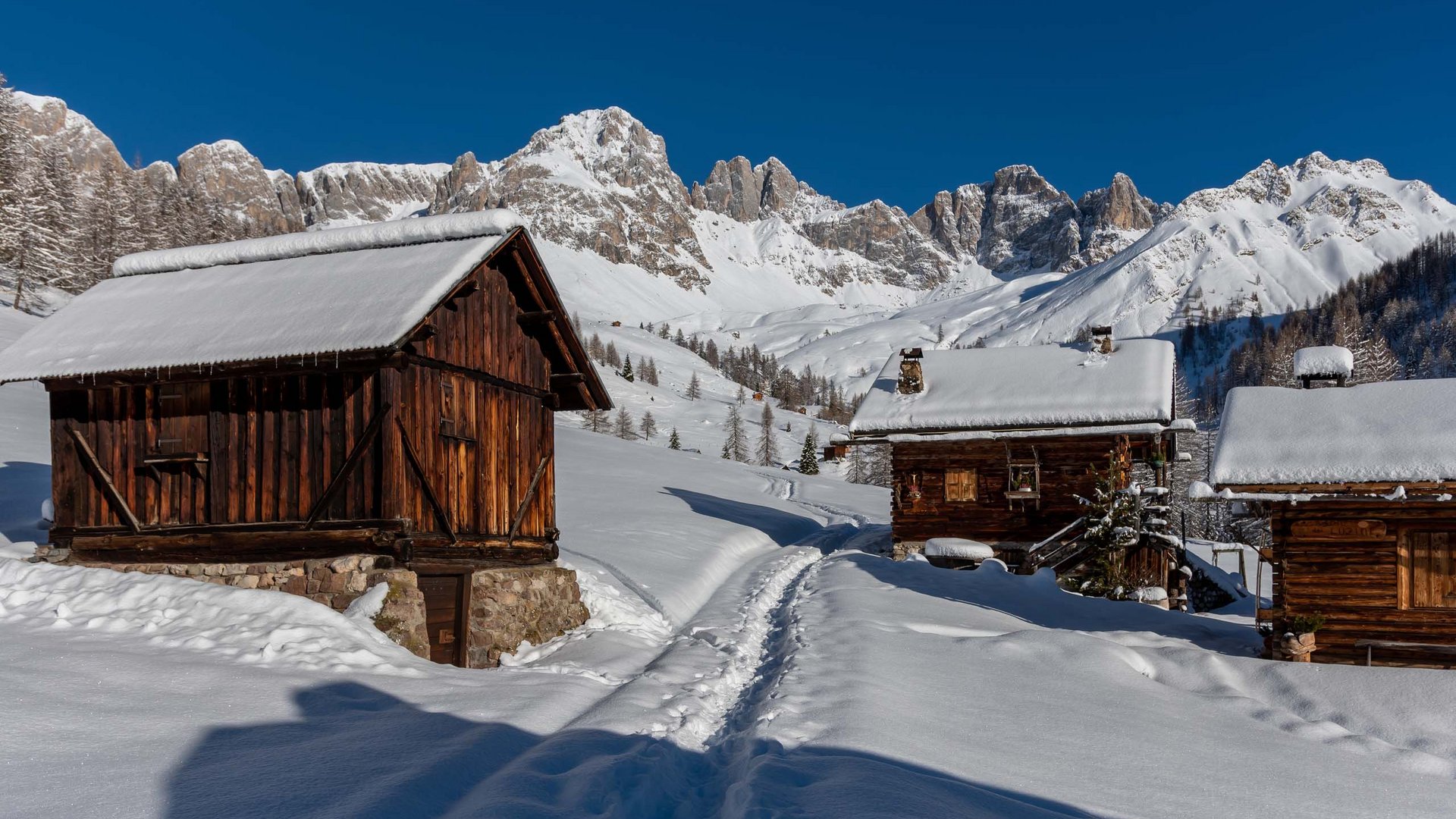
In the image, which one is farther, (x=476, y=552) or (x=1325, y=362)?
(x=1325, y=362)

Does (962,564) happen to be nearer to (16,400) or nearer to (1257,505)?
(1257,505)

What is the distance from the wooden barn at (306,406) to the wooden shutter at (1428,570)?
46.8 ft

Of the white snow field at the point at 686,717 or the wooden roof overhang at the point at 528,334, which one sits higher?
the wooden roof overhang at the point at 528,334

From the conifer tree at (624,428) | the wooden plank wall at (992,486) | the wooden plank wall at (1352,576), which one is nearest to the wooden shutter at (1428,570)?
the wooden plank wall at (1352,576)

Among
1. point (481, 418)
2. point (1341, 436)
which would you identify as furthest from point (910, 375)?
point (481, 418)

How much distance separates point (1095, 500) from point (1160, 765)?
18109 millimetres

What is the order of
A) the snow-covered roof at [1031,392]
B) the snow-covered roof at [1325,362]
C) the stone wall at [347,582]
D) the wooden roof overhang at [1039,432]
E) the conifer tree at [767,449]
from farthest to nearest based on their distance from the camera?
1. the conifer tree at [767,449]
2. the snow-covered roof at [1031,392]
3. the wooden roof overhang at [1039,432]
4. the snow-covered roof at [1325,362]
5. the stone wall at [347,582]

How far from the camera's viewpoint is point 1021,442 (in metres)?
28.5

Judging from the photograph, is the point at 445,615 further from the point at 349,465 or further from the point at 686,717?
the point at 686,717

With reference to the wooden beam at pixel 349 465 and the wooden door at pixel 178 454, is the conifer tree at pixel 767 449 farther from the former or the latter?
the wooden beam at pixel 349 465

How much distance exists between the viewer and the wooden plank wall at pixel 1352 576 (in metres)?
15.9

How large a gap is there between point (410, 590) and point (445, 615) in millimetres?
1848

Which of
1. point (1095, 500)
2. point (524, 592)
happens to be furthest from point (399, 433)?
point (1095, 500)

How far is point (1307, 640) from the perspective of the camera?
16094mm
